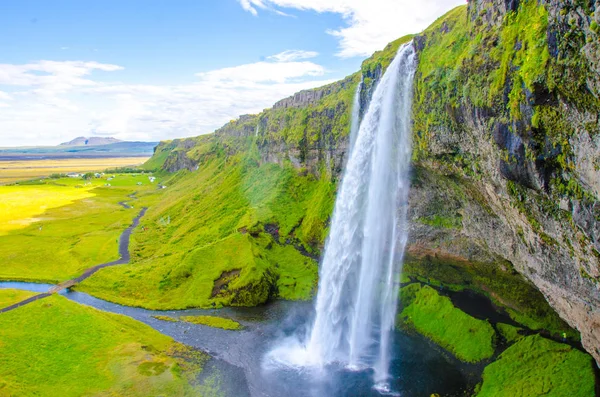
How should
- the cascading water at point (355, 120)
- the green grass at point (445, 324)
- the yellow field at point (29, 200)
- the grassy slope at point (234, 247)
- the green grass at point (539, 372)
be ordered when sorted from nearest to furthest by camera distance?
the green grass at point (539, 372) < the green grass at point (445, 324) < the grassy slope at point (234, 247) < the cascading water at point (355, 120) < the yellow field at point (29, 200)

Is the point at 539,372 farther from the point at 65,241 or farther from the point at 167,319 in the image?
the point at 65,241

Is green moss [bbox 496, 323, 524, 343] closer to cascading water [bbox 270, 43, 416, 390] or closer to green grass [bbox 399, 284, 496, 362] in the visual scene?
green grass [bbox 399, 284, 496, 362]

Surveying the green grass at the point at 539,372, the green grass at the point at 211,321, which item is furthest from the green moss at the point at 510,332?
the green grass at the point at 211,321

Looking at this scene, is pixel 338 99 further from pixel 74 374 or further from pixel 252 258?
pixel 74 374

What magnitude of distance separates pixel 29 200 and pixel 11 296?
91129mm

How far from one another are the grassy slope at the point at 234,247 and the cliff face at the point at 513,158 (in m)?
18.1

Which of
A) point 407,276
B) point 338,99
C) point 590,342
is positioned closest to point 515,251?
point 590,342

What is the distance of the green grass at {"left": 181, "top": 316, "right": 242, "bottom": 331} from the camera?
4138 cm

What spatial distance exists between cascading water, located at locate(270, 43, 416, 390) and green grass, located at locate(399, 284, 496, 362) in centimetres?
183

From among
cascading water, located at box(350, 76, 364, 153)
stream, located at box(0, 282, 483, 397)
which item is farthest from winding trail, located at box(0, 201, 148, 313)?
cascading water, located at box(350, 76, 364, 153)

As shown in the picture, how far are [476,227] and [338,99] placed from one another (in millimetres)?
37673

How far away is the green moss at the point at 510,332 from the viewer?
3297 centimetres

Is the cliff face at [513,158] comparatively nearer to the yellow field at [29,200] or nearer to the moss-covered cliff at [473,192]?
the moss-covered cliff at [473,192]

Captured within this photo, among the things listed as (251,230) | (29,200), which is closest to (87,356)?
(251,230)
